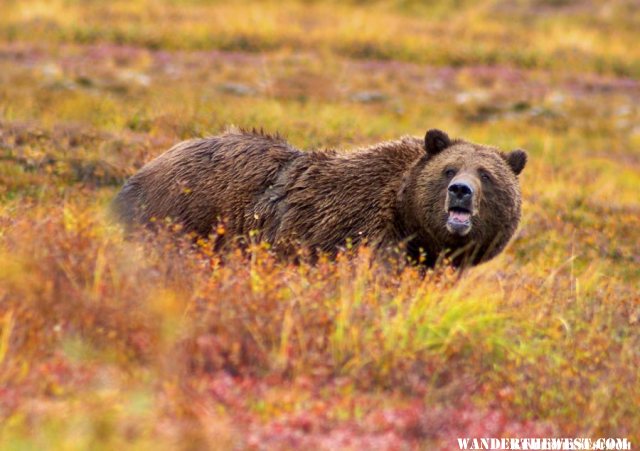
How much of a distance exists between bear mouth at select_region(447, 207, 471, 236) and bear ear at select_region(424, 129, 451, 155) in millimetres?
714

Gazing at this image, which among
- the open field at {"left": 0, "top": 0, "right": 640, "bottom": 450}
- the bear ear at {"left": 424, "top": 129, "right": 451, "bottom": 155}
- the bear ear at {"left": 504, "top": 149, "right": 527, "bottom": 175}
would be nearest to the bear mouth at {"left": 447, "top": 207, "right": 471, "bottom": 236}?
the open field at {"left": 0, "top": 0, "right": 640, "bottom": 450}

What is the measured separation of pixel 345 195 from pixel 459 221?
0.98 m

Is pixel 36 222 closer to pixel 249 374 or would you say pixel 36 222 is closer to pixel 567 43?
pixel 249 374

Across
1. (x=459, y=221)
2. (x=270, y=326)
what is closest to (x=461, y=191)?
(x=459, y=221)

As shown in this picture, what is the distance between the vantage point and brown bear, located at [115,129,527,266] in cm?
729

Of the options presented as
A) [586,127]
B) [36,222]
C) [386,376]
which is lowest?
[586,127]

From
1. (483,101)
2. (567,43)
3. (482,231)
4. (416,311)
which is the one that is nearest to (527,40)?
(567,43)

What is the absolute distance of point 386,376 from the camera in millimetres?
5137

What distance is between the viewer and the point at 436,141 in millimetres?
7566

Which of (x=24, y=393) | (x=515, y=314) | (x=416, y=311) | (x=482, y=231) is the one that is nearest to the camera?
(x=24, y=393)

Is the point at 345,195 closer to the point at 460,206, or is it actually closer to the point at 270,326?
the point at 460,206

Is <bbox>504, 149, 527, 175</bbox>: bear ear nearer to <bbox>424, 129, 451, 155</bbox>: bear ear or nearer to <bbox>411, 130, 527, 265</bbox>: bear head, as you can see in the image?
<bbox>411, 130, 527, 265</bbox>: bear head

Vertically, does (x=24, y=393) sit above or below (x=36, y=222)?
below

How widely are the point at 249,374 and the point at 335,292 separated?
3.41 feet
